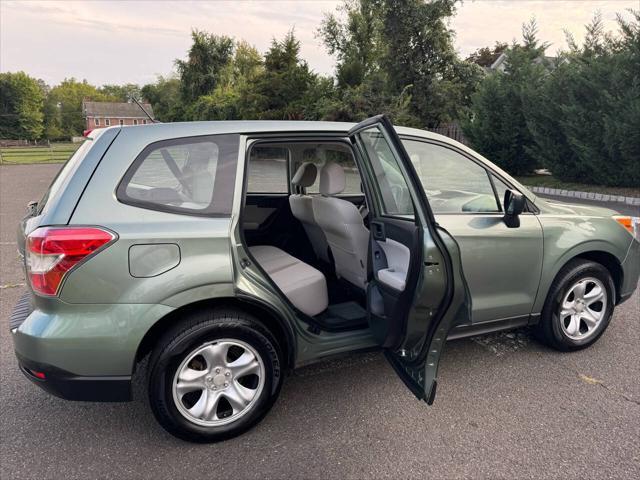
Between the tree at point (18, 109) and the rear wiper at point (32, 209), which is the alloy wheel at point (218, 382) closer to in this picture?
the rear wiper at point (32, 209)

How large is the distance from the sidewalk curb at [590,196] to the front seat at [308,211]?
9594 millimetres

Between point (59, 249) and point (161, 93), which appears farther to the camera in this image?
point (161, 93)

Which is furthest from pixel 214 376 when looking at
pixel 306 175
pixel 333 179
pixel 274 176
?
pixel 274 176

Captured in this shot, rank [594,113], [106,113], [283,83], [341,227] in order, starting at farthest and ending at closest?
[106,113], [283,83], [594,113], [341,227]

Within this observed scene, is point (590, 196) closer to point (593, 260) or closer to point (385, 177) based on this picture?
point (593, 260)

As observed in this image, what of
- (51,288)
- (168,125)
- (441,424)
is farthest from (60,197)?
(441,424)

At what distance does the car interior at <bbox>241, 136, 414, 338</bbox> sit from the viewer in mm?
2738

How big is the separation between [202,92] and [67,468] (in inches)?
2108

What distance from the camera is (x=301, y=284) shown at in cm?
294

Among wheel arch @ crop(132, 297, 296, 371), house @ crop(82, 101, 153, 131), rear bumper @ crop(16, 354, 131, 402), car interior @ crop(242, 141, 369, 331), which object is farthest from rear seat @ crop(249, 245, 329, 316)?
house @ crop(82, 101, 153, 131)

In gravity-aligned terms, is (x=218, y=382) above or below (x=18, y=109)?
below

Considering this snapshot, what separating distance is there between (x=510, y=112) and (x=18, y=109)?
78748 millimetres

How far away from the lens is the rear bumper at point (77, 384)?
2131mm

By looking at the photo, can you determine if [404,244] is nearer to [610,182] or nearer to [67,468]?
[67,468]
